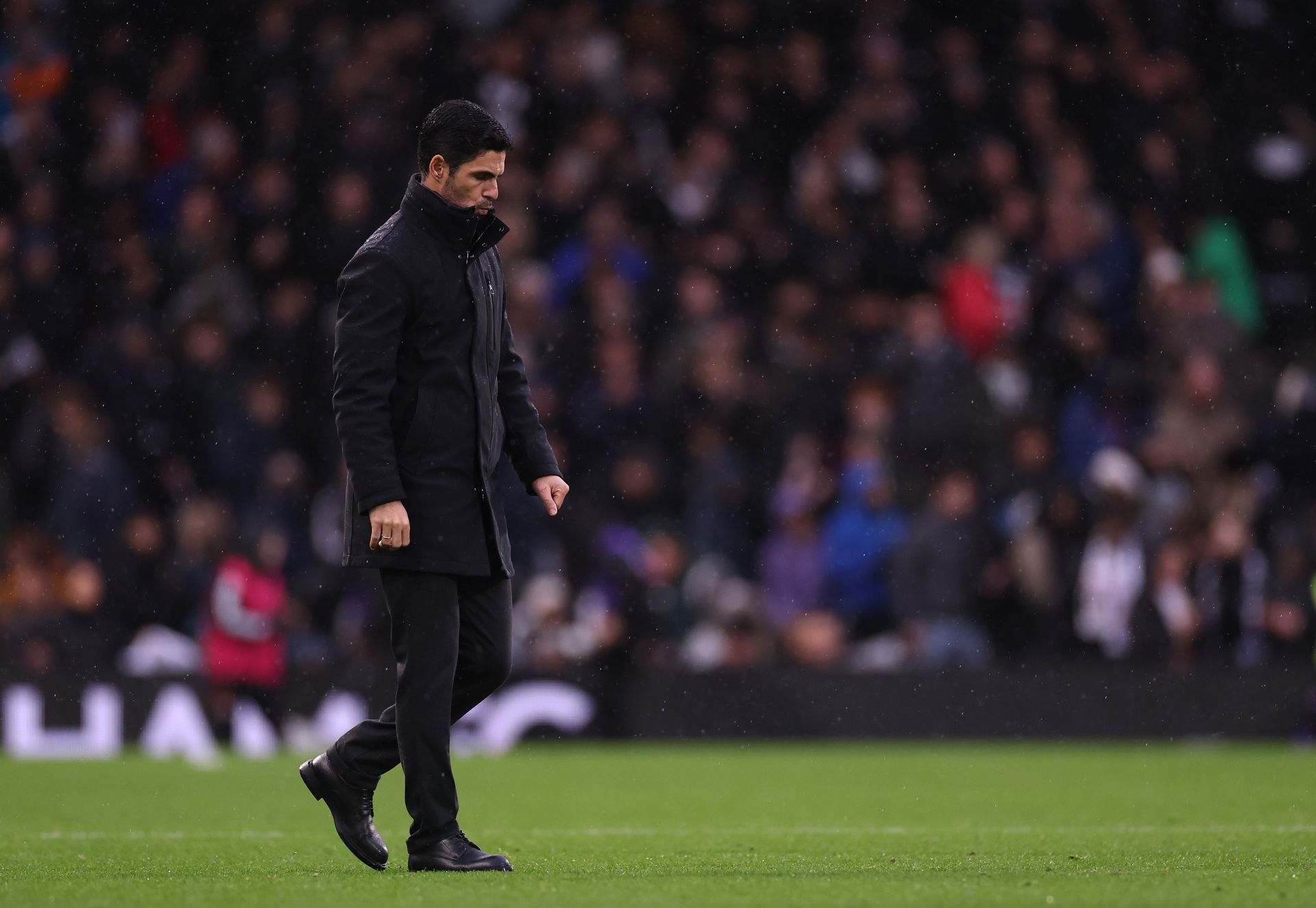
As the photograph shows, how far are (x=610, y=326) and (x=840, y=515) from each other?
2.17 meters

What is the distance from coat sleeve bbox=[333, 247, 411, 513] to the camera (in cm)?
542

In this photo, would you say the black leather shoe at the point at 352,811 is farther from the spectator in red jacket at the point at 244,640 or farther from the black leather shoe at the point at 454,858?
the spectator in red jacket at the point at 244,640

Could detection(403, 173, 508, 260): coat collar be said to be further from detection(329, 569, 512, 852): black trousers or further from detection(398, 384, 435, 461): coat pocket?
detection(329, 569, 512, 852): black trousers

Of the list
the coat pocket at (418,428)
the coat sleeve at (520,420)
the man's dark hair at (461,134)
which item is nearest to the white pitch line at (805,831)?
the coat sleeve at (520,420)

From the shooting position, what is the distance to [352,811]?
18.7 feet

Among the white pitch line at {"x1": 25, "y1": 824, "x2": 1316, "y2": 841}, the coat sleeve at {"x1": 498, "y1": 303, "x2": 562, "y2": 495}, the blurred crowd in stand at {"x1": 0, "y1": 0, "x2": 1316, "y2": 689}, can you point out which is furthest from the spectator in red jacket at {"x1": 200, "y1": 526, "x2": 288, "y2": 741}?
the coat sleeve at {"x1": 498, "y1": 303, "x2": 562, "y2": 495}

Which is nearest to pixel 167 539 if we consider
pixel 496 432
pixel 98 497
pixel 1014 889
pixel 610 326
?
pixel 98 497

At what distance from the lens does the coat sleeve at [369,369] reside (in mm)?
5418

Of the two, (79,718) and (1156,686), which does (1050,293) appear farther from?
(79,718)

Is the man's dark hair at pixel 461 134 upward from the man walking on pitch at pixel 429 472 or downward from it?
upward

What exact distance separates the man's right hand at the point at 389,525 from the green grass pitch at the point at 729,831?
906 millimetres

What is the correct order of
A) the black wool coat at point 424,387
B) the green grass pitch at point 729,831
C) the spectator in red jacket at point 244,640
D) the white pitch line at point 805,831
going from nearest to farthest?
the green grass pitch at point 729,831
the black wool coat at point 424,387
the white pitch line at point 805,831
the spectator in red jacket at point 244,640

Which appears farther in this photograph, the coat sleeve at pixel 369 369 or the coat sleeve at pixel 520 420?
the coat sleeve at pixel 520 420

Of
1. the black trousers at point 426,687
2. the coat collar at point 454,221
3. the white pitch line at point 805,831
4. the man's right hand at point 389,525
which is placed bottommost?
the white pitch line at point 805,831
